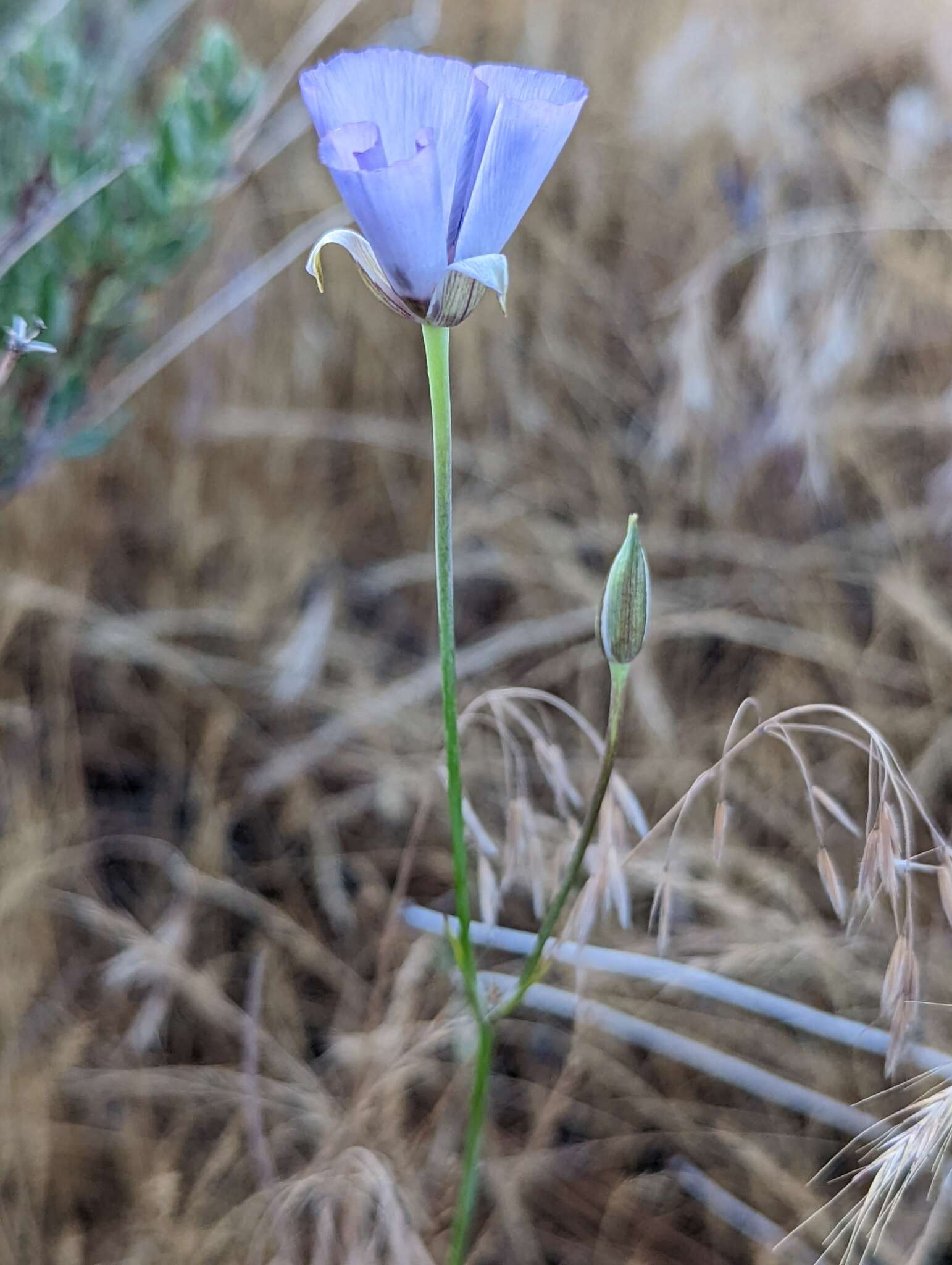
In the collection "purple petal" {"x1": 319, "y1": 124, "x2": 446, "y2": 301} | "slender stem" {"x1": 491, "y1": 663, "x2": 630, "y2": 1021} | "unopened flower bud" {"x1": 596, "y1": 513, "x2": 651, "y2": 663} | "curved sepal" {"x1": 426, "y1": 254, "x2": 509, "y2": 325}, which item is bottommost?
"slender stem" {"x1": 491, "y1": 663, "x2": 630, "y2": 1021}

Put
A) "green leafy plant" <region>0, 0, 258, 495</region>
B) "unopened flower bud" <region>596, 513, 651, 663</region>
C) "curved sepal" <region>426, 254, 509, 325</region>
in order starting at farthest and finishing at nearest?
"green leafy plant" <region>0, 0, 258, 495</region>, "unopened flower bud" <region>596, 513, 651, 663</region>, "curved sepal" <region>426, 254, 509, 325</region>

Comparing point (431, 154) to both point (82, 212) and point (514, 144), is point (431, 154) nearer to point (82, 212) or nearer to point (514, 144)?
point (514, 144)

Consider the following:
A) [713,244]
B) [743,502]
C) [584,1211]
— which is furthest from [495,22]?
[584,1211]

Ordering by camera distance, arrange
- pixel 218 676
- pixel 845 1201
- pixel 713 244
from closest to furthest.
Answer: pixel 845 1201 < pixel 218 676 < pixel 713 244

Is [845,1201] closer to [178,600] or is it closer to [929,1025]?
[929,1025]

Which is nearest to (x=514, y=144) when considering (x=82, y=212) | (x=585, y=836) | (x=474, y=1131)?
(x=585, y=836)

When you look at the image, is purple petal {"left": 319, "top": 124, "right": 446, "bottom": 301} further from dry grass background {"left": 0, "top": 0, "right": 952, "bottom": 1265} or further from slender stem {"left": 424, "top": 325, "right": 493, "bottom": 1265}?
dry grass background {"left": 0, "top": 0, "right": 952, "bottom": 1265}

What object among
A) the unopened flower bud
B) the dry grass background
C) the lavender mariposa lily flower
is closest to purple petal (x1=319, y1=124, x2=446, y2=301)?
the lavender mariposa lily flower
